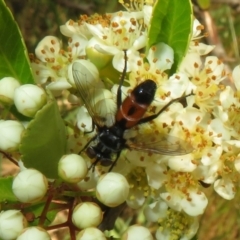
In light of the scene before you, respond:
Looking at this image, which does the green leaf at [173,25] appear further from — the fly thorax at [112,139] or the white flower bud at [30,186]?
the white flower bud at [30,186]

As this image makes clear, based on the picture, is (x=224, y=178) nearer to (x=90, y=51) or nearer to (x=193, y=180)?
(x=193, y=180)

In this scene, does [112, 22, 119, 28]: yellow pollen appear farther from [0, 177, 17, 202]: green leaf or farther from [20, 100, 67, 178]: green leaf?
[0, 177, 17, 202]: green leaf

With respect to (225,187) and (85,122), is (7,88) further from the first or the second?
(225,187)

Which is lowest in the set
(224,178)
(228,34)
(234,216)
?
(234,216)

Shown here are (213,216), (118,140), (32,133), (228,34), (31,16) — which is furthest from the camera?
(31,16)

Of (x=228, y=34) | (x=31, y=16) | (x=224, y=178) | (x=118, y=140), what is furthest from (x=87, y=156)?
(x=31, y=16)

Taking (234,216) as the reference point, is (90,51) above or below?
above

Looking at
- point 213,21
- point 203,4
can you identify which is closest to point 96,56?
point 203,4
